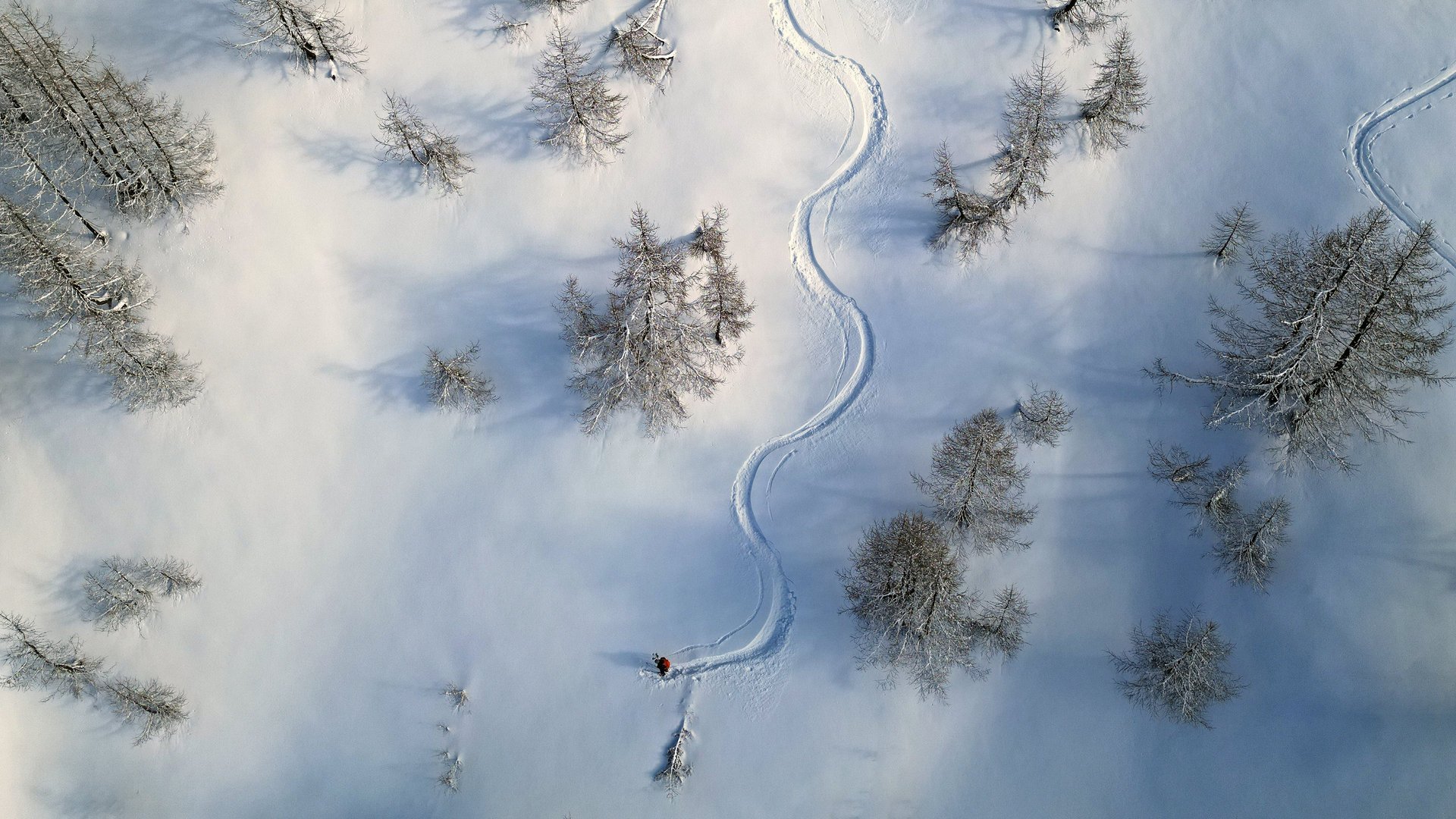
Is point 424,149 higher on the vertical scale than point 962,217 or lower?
higher

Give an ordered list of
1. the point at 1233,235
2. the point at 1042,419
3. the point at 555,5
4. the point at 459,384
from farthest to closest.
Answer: the point at 555,5, the point at 1233,235, the point at 1042,419, the point at 459,384

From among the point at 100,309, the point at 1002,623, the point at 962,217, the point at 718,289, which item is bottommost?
the point at 1002,623

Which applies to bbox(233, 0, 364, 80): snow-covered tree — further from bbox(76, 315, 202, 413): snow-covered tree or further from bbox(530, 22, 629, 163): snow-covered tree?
bbox(76, 315, 202, 413): snow-covered tree

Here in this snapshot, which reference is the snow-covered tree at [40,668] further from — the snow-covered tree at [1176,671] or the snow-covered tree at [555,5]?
the snow-covered tree at [1176,671]

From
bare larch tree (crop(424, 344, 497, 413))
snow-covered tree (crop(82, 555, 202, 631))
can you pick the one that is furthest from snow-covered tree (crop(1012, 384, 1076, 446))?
snow-covered tree (crop(82, 555, 202, 631))

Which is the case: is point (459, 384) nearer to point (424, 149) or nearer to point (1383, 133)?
point (424, 149)

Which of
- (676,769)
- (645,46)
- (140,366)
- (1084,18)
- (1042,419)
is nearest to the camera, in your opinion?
(676,769)

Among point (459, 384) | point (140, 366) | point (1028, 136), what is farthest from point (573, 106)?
point (140, 366)

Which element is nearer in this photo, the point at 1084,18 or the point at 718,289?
the point at 718,289
